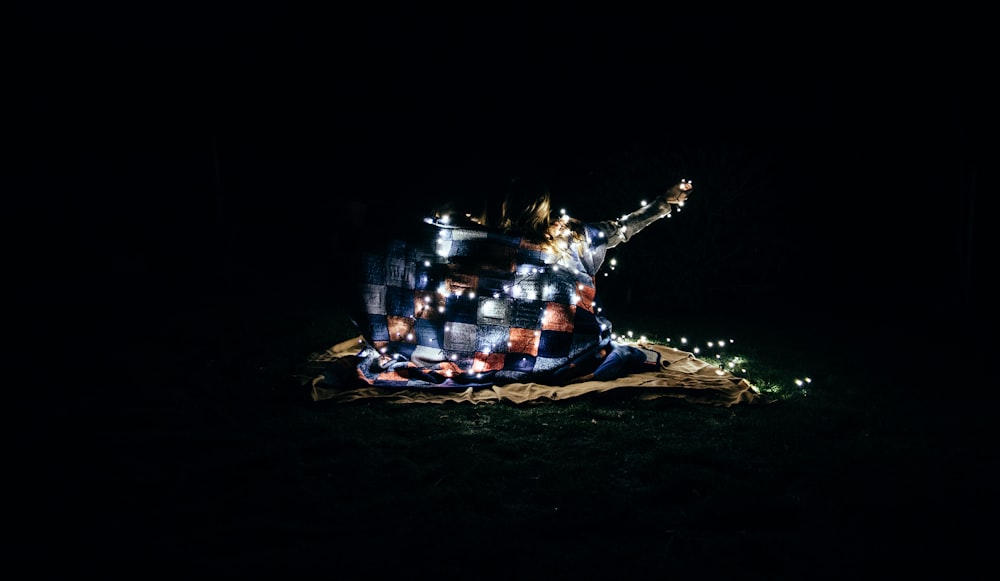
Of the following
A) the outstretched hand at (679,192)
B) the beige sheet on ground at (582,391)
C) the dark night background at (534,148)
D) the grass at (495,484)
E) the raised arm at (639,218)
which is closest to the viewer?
the grass at (495,484)

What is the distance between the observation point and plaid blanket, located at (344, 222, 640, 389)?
18.8 feet

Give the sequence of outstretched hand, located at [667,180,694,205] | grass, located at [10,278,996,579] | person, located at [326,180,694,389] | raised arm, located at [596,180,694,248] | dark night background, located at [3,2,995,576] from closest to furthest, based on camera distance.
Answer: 1. grass, located at [10,278,996,579]
2. person, located at [326,180,694,389]
3. outstretched hand, located at [667,180,694,205]
4. raised arm, located at [596,180,694,248]
5. dark night background, located at [3,2,995,576]

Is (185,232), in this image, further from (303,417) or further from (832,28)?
(832,28)

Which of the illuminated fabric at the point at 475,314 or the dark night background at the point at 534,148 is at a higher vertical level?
the dark night background at the point at 534,148

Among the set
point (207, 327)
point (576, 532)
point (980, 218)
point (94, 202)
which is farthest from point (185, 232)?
point (980, 218)

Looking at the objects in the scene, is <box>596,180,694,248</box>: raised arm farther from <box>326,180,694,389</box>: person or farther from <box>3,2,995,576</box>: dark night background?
<box>3,2,995,576</box>: dark night background

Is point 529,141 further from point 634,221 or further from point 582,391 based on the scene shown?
point 582,391

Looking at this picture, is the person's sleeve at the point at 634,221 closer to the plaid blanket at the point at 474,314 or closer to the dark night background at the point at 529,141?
the plaid blanket at the point at 474,314

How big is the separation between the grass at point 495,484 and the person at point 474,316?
0.58 m

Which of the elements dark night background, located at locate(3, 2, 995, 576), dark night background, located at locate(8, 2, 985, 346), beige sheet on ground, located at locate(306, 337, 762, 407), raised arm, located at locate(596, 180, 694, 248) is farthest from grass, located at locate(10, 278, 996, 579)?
dark night background, located at locate(8, 2, 985, 346)

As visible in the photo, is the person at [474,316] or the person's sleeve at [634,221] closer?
the person at [474,316]

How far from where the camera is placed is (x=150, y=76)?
1359 cm

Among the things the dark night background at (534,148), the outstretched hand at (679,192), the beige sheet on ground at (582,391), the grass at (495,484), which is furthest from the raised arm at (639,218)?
the dark night background at (534,148)

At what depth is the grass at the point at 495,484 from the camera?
2984mm
